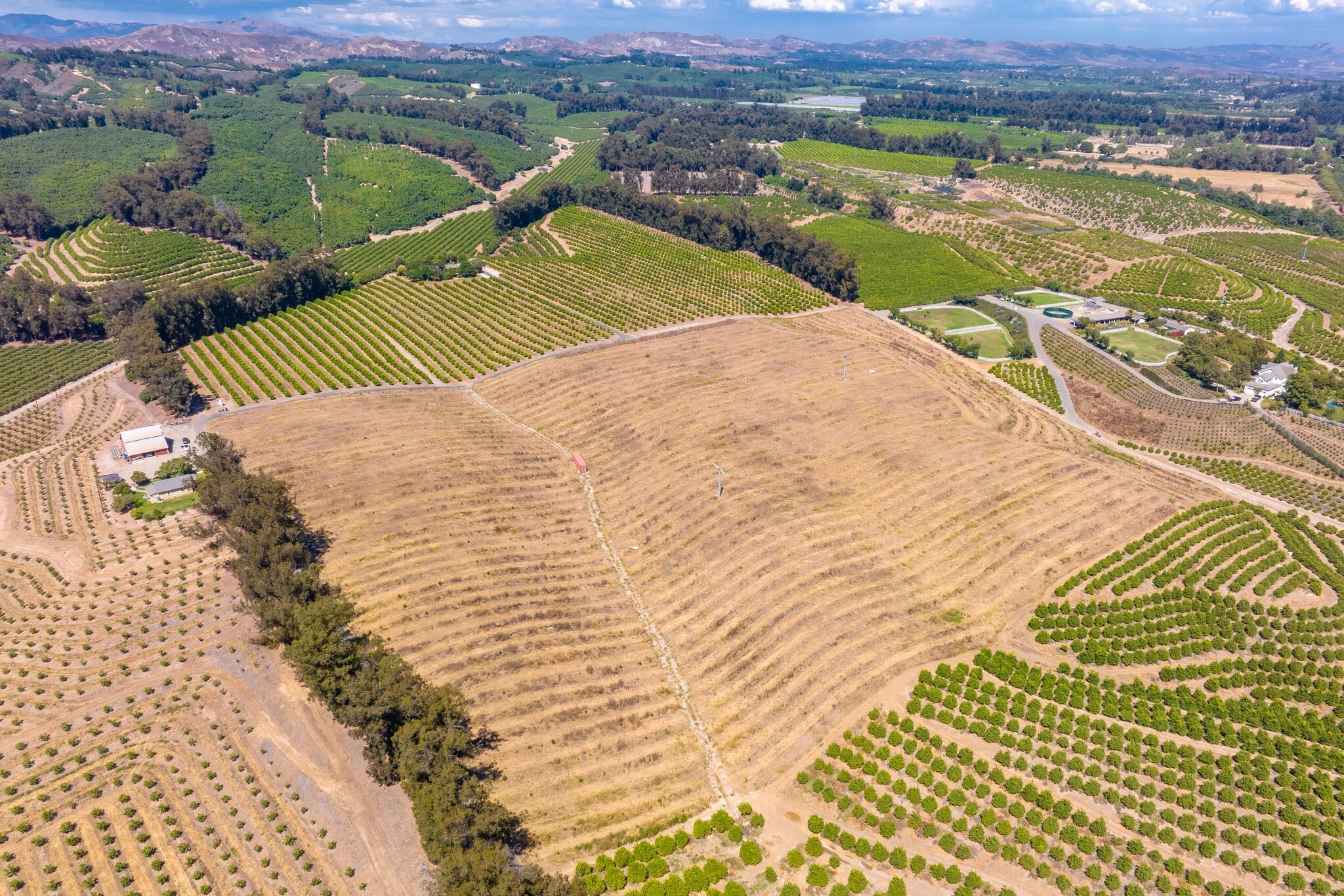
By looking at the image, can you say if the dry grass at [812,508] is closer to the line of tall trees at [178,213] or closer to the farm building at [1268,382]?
the farm building at [1268,382]

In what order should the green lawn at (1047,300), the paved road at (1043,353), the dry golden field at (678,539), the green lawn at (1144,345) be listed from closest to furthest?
1. the dry golden field at (678,539)
2. the paved road at (1043,353)
3. the green lawn at (1144,345)
4. the green lawn at (1047,300)

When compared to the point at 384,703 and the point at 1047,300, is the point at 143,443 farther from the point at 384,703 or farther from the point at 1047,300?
the point at 1047,300

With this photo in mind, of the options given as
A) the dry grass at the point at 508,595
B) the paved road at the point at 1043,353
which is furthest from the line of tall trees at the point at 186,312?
the paved road at the point at 1043,353

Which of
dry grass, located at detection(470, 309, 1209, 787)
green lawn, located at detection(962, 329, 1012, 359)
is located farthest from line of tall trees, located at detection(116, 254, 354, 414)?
green lawn, located at detection(962, 329, 1012, 359)

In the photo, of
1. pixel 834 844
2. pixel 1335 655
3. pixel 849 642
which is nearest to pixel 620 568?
pixel 849 642

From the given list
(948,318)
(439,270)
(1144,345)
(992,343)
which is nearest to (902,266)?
(948,318)

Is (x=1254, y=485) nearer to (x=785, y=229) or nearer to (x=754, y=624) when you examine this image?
(x=754, y=624)
